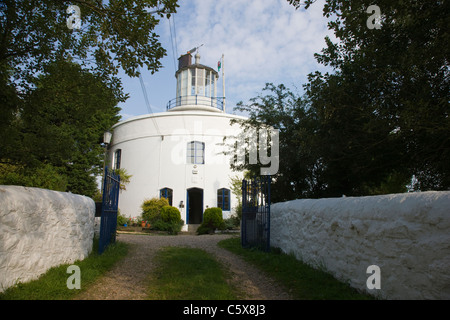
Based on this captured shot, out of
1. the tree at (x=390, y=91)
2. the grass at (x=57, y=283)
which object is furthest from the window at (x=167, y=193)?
the tree at (x=390, y=91)

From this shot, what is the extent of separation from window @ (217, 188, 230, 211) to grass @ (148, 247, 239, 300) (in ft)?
37.2

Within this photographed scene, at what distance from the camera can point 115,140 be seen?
20.7m

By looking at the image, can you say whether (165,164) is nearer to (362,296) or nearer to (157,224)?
(157,224)

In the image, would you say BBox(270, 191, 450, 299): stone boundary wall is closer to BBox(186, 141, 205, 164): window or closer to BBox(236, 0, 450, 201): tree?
BBox(236, 0, 450, 201): tree

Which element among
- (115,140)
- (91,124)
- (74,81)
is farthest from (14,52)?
(115,140)

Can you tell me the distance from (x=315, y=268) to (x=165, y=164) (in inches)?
550

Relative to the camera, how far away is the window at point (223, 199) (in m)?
17.9

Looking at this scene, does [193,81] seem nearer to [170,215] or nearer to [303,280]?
[170,215]

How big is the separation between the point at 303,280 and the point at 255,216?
12.4 ft

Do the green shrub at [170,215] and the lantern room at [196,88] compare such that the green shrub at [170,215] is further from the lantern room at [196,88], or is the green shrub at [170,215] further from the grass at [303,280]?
the grass at [303,280]

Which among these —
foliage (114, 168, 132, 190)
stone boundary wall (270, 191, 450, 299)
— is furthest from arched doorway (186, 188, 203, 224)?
stone boundary wall (270, 191, 450, 299)

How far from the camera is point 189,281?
183 inches

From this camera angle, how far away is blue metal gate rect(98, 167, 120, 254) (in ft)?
22.5

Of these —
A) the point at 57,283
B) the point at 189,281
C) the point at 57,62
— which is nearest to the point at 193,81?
the point at 57,62
